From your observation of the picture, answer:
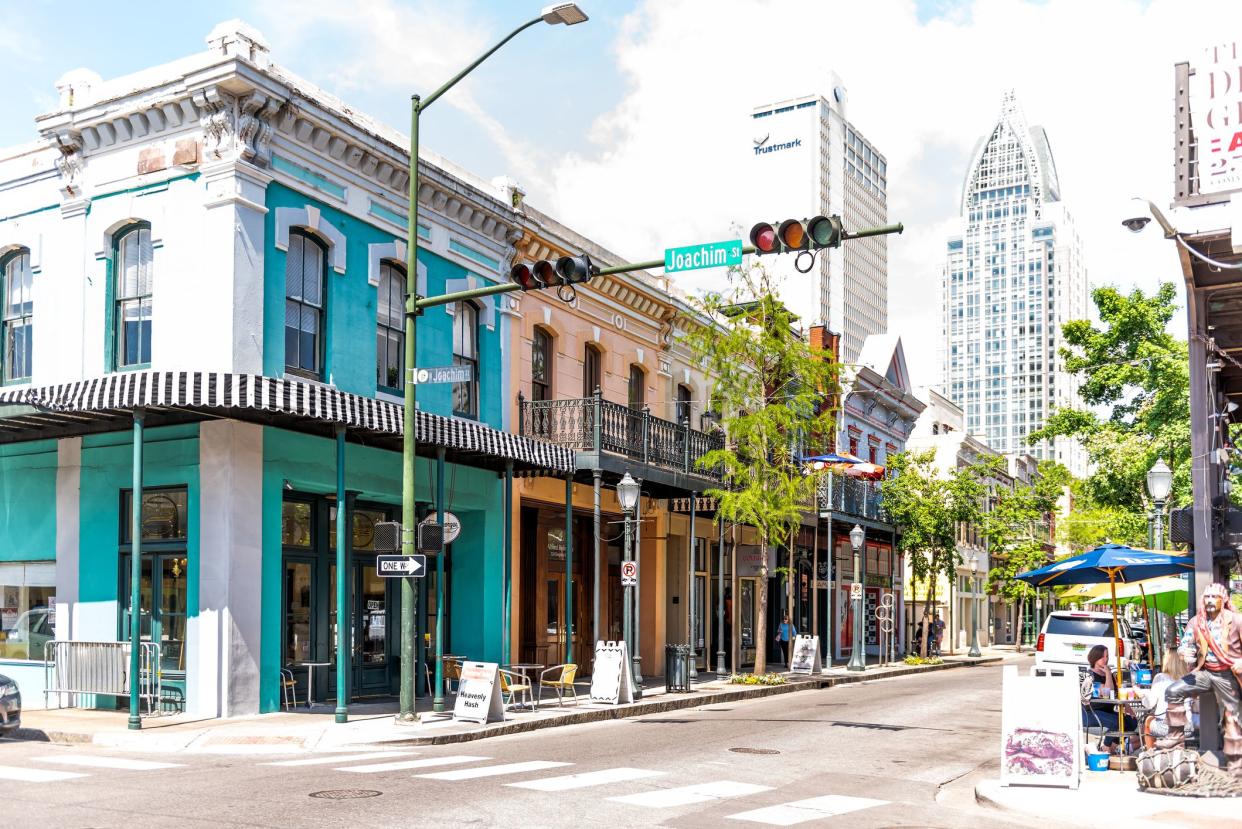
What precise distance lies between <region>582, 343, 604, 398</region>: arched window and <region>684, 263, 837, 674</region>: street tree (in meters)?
2.44

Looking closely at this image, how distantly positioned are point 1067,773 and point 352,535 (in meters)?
12.1

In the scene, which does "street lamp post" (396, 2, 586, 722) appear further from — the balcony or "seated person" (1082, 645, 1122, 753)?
the balcony

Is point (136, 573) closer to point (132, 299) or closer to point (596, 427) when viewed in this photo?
point (132, 299)

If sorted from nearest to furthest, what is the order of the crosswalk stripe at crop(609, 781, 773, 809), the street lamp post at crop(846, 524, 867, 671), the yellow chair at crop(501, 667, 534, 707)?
the crosswalk stripe at crop(609, 781, 773, 809)
the yellow chair at crop(501, 667, 534, 707)
the street lamp post at crop(846, 524, 867, 671)

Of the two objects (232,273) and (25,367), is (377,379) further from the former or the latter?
(25,367)

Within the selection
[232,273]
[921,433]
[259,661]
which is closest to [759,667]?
[259,661]

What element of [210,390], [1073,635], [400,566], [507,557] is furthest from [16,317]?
[1073,635]

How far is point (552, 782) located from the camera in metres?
11.8

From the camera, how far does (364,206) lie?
21109 millimetres

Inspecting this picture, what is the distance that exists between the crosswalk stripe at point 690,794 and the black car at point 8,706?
8244 millimetres

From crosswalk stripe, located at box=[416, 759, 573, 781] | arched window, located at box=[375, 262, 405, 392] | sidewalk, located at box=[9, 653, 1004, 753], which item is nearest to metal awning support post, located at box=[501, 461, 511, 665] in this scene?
sidewalk, located at box=[9, 653, 1004, 753]

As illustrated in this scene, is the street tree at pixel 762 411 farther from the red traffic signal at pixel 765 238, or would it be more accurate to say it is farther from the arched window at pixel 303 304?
the red traffic signal at pixel 765 238

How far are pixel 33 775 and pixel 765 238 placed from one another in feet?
29.7

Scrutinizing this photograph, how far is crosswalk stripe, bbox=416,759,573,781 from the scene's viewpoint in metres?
12.1
